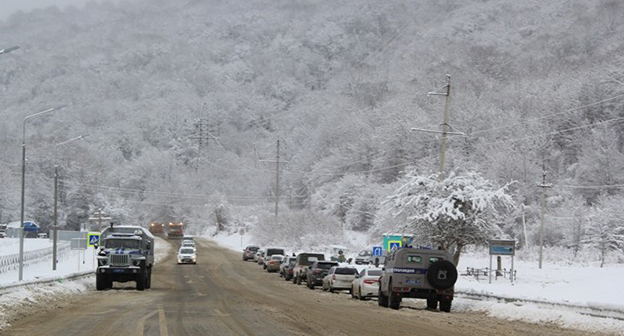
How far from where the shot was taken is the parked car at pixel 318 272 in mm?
42875

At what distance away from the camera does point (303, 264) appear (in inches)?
1911

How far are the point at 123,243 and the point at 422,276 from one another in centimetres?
1626

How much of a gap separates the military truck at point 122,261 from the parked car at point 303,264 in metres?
11.5

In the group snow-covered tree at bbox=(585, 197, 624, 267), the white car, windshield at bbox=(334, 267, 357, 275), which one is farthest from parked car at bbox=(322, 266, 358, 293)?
snow-covered tree at bbox=(585, 197, 624, 267)

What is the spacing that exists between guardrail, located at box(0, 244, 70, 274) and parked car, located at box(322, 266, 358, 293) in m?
22.0

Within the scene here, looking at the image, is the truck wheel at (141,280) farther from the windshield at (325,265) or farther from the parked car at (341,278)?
the windshield at (325,265)

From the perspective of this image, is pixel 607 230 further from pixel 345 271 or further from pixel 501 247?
pixel 345 271

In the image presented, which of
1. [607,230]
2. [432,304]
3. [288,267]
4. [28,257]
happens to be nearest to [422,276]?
[432,304]

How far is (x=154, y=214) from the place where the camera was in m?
163

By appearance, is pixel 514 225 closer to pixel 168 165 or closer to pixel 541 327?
pixel 541 327

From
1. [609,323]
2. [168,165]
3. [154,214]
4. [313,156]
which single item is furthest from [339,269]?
[168,165]

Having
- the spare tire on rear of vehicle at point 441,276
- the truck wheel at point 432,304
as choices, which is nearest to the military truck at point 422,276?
the spare tire on rear of vehicle at point 441,276

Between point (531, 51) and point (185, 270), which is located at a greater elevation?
point (531, 51)

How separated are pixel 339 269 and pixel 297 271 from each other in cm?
951
